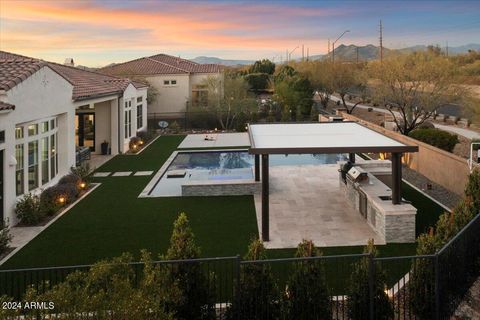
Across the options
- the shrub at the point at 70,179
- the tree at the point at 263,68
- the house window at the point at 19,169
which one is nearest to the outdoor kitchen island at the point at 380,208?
the shrub at the point at 70,179

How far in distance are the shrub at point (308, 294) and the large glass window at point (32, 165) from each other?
420 inches

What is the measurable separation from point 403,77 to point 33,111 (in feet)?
74.6

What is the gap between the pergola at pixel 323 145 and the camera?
11125 mm

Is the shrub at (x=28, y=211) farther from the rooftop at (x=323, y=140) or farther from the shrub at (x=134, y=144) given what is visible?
the shrub at (x=134, y=144)

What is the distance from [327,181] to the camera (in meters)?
18.2

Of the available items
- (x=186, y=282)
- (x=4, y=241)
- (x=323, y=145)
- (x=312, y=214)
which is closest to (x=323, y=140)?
(x=323, y=145)

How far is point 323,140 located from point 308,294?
22.9ft

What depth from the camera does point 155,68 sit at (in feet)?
148

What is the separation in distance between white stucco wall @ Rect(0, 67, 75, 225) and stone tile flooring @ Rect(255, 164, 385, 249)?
6701mm

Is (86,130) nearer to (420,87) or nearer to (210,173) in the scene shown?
(210,173)

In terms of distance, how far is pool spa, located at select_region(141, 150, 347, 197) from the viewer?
1612 cm

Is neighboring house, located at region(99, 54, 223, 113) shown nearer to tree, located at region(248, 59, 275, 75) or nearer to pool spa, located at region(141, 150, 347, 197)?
pool spa, located at region(141, 150, 347, 197)

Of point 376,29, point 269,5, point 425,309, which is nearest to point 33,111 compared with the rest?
point 425,309

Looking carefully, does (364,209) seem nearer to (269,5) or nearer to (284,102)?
(269,5)
